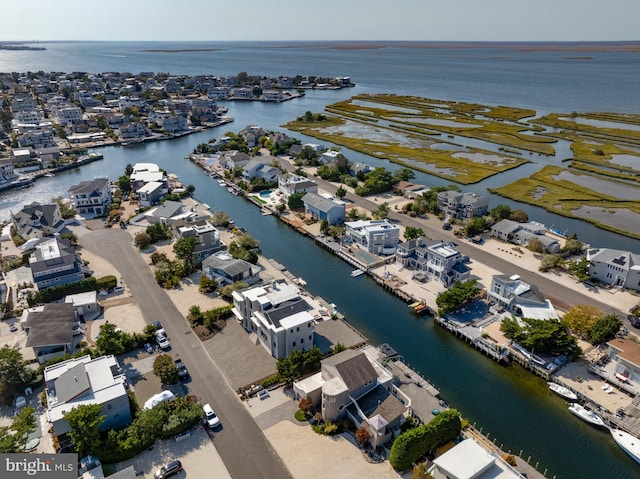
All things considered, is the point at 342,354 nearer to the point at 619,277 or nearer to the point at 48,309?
the point at 48,309

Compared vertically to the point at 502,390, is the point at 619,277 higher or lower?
higher

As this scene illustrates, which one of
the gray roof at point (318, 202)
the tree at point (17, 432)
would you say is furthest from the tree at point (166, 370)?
the gray roof at point (318, 202)

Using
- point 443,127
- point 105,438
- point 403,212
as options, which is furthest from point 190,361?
point 443,127

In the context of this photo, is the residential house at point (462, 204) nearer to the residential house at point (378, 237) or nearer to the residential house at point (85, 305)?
the residential house at point (378, 237)

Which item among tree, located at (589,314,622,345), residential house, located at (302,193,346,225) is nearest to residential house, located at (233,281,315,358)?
residential house, located at (302,193,346,225)

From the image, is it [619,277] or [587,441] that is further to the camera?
[619,277]

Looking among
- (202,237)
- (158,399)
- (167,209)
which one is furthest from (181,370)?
(167,209)

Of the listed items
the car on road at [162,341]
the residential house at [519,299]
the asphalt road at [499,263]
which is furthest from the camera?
the asphalt road at [499,263]

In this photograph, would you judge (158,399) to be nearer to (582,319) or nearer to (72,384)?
(72,384)

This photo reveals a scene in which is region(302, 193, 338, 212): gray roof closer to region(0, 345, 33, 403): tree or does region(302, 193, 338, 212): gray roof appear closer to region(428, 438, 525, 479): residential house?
region(428, 438, 525, 479): residential house
